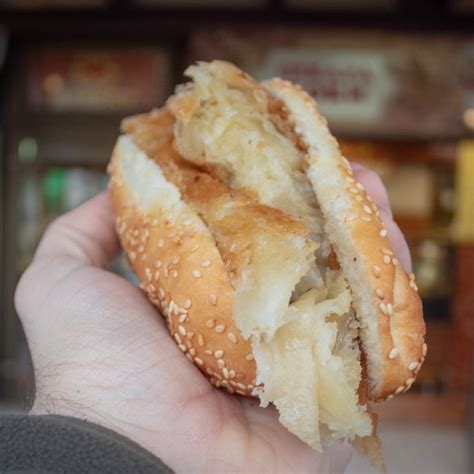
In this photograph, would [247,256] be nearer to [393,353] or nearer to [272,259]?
[272,259]

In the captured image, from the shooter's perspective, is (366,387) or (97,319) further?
(97,319)

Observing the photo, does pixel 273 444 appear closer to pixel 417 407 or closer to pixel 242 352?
pixel 242 352

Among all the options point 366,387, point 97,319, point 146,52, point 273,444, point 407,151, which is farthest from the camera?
point 407,151

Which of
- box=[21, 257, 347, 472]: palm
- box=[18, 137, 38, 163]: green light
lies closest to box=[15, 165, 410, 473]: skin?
box=[21, 257, 347, 472]: palm

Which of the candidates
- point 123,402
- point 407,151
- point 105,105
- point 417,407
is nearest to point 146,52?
point 105,105

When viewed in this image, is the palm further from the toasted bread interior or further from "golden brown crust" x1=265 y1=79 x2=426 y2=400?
"golden brown crust" x1=265 y1=79 x2=426 y2=400

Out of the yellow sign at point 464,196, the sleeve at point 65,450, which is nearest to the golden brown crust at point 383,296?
the sleeve at point 65,450
